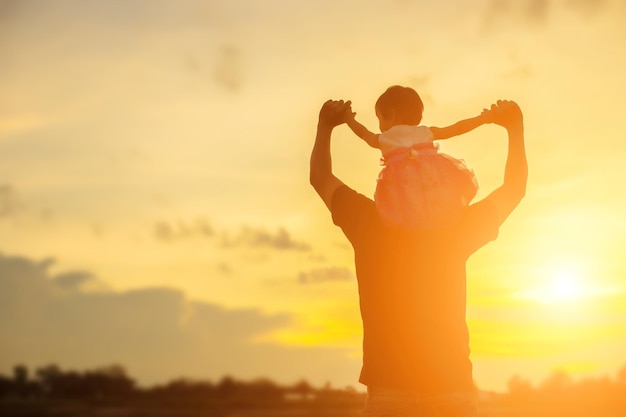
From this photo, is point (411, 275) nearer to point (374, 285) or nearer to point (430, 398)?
point (374, 285)

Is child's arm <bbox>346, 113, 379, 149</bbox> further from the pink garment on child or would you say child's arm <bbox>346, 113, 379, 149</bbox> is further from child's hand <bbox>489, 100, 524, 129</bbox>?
child's hand <bbox>489, 100, 524, 129</bbox>

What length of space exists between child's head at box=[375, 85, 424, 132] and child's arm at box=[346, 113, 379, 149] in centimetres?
11

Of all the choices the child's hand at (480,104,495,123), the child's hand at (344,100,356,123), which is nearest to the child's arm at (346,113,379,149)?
the child's hand at (344,100,356,123)

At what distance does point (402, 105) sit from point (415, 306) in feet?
3.57

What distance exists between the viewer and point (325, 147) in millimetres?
6102

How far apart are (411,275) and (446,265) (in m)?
0.19

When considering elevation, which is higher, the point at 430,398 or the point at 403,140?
the point at 403,140

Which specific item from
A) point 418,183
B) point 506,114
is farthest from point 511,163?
point 418,183

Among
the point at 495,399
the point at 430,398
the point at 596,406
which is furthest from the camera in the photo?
the point at 596,406

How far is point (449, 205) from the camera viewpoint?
552cm

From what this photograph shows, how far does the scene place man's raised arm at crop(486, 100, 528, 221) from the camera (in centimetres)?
585

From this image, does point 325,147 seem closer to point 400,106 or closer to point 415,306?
point 400,106

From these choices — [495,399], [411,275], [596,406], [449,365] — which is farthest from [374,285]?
[596,406]

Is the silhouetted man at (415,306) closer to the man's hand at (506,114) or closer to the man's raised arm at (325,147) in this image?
the man's raised arm at (325,147)
